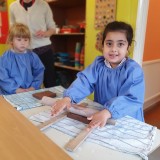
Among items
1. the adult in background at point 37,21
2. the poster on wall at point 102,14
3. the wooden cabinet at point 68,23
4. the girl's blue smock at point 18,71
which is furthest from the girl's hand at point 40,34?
the wooden cabinet at point 68,23

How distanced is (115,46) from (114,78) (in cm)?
16

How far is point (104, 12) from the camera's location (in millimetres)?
1938

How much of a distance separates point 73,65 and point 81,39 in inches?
18.2

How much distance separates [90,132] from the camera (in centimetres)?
66

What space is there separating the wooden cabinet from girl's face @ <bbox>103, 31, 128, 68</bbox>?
5.08 ft

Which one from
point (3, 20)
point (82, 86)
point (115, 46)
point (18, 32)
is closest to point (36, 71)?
point (18, 32)

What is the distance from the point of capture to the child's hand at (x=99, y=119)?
690 mm

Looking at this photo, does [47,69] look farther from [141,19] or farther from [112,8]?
[141,19]

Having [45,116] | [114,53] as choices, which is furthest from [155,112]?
[45,116]

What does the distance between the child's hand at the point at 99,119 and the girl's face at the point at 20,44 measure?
938 millimetres

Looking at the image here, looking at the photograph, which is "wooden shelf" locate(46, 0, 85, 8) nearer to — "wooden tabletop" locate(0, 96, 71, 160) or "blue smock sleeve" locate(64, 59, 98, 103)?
"blue smock sleeve" locate(64, 59, 98, 103)

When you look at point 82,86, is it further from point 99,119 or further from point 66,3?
point 66,3

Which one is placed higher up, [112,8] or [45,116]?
[112,8]

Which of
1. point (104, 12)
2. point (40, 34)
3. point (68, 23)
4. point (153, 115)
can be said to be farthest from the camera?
point (68, 23)
